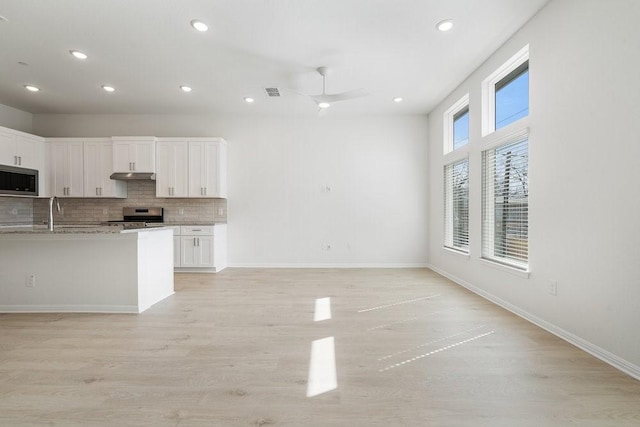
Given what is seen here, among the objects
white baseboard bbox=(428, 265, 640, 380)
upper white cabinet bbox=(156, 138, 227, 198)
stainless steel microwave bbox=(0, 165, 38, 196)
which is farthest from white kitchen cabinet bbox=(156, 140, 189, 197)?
white baseboard bbox=(428, 265, 640, 380)

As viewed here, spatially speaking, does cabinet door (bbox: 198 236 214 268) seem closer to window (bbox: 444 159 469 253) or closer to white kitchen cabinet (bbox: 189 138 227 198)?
white kitchen cabinet (bbox: 189 138 227 198)

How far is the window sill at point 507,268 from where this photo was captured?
3.11 meters

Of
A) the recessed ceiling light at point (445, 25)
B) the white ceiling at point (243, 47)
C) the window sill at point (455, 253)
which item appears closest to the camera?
the white ceiling at point (243, 47)

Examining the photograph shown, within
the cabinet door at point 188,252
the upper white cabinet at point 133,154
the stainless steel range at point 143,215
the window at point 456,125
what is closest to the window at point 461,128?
the window at point 456,125

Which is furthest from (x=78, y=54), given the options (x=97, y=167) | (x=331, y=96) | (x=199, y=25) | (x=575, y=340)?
(x=575, y=340)

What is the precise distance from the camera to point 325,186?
616cm

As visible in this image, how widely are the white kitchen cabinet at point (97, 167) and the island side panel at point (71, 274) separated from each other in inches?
105

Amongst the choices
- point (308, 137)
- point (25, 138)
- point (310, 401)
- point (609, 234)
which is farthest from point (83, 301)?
point (609, 234)

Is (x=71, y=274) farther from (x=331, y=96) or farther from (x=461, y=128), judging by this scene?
(x=461, y=128)

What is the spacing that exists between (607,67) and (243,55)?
11.7ft

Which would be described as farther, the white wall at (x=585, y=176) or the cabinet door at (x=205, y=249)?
the cabinet door at (x=205, y=249)

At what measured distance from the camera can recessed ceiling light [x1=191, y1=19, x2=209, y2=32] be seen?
3086mm

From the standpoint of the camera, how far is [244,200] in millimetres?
6168

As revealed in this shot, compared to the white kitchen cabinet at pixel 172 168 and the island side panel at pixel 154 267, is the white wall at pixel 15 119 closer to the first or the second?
the white kitchen cabinet at pixel 172 168
